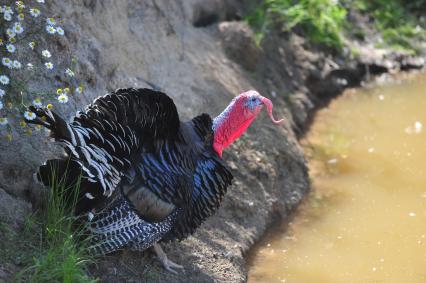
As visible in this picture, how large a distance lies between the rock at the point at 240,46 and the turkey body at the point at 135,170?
12.6ft

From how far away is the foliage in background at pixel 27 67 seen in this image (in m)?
5.06

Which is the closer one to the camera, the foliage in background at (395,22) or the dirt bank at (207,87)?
the dirt bank at (207,87)

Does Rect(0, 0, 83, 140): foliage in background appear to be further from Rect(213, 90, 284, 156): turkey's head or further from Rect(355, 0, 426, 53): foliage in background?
Rect(355, 0, 426, 53): foliage in background

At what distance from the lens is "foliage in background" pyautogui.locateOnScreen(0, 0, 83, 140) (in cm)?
506

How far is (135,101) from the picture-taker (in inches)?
196

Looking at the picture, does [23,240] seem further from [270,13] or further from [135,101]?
[270,13]

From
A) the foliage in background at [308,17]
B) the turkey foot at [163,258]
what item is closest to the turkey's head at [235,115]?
the turkey foot at [163,258]

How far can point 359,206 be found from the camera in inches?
293

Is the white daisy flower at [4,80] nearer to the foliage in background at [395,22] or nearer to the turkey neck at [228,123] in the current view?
the turkey neck at [228,123]

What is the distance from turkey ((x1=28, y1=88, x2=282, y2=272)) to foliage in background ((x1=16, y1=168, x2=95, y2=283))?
3.2 inches

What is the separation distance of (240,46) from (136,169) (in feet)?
14.7

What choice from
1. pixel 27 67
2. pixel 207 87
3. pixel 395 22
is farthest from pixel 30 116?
pixel 395 22

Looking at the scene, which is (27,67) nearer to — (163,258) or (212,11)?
(163,258)

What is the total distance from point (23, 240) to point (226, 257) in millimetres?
1898
